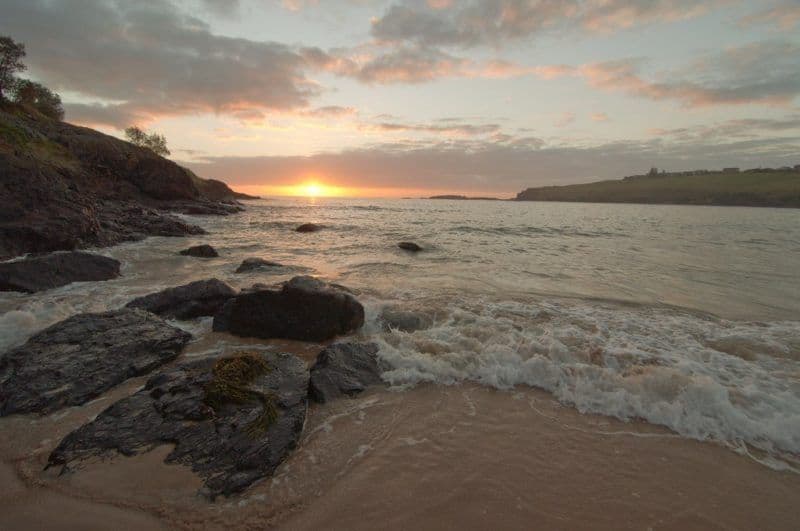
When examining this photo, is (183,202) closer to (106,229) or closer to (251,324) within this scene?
(106,229)

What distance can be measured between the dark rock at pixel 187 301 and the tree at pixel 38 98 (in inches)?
2167

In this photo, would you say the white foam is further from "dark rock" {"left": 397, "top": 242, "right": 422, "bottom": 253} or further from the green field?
the green field

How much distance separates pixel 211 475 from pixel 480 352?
4769mm

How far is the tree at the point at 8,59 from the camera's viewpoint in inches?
1570

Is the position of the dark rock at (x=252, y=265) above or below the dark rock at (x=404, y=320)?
above

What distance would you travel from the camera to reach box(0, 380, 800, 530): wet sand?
338 centimetres

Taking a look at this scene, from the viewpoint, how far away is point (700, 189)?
134 m

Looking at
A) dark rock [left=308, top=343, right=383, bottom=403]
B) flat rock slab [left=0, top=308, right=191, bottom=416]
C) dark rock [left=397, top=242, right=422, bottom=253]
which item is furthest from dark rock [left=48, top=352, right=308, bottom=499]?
dark rock [left=397, top=242, right=422, bottom=253]

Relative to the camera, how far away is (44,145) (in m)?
34.3

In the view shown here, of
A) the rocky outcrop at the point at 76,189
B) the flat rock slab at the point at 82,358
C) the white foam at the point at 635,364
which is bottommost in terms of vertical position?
the white foam at the point at 635,364

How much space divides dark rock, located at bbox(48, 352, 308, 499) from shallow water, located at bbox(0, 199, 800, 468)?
6.33ft

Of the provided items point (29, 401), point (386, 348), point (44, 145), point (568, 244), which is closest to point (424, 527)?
point (386, 348)

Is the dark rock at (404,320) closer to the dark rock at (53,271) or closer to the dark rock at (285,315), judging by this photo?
the dark rock at (285,315)

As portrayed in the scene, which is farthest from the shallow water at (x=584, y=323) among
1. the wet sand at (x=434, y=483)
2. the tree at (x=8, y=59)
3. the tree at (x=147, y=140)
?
the tree at (x=147, y=140)
